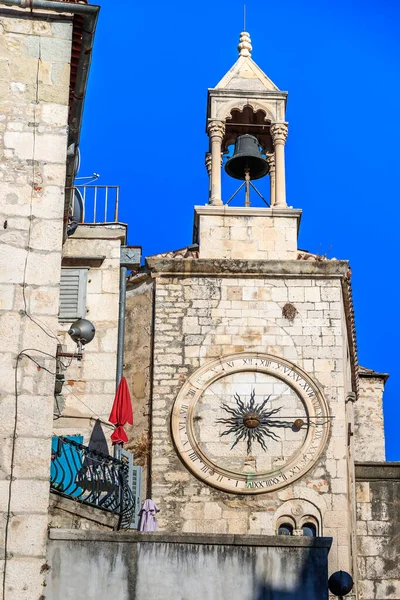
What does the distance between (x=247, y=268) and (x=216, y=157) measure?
2.56 meters

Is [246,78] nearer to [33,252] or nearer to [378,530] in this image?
[378,530]

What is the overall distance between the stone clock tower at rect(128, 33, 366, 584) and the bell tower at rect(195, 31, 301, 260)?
0.12 ft

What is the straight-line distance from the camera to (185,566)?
1367 cm

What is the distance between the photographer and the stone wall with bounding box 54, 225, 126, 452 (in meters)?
20.1

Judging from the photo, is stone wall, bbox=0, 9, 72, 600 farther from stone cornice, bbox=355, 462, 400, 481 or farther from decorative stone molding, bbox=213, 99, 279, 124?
stone cornice, bbox=355, 462, 400, 481

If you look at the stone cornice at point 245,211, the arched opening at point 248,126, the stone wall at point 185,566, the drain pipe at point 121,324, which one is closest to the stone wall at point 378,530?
Result: the stone cornice at point 245,211

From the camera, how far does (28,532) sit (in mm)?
13273

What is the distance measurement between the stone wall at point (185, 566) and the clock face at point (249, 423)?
25.9ft

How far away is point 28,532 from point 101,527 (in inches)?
102

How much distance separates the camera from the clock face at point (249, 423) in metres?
21.8

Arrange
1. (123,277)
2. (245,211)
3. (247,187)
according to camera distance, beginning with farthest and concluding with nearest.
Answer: (247,187)
(245,211)
(123,277)

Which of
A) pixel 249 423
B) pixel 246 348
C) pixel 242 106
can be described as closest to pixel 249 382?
pixel 246 348

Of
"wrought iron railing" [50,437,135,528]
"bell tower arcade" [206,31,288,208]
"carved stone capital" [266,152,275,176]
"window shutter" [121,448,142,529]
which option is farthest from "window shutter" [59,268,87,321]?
"carved stone capital" [266,152,275,176]

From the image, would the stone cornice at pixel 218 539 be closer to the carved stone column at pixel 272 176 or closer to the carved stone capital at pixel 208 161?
the carved stone column at pixel 272 176
